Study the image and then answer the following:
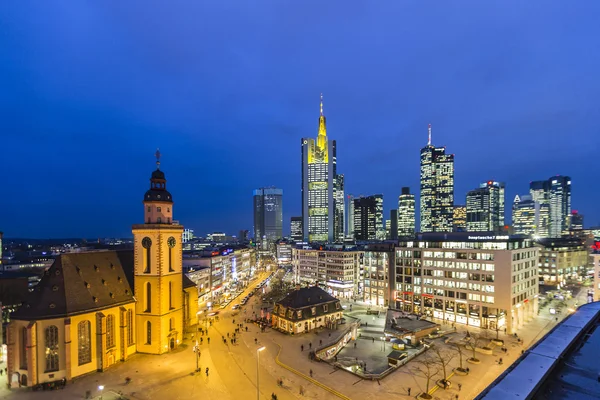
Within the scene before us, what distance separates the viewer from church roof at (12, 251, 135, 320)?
4116 cm

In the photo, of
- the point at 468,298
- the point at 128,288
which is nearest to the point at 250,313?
the point at 128,288

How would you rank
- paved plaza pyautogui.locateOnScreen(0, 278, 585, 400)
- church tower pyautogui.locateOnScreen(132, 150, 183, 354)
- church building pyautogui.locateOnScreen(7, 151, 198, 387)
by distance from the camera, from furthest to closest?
church tower pyautogui.locateOnScreen(132, 150, 183, 354)
church building pyautogui.locateOnScreen(7, 151, 198, 387)
paved plaza pyautogui.locateOnScreen(0, 278, 585, 400)

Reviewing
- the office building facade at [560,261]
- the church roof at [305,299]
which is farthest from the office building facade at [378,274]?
the office building facade at [560,261]

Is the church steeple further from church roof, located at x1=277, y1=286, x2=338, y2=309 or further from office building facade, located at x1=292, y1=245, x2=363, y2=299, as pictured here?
office building facade, located at x1=292, y1=245, x2=363, y2=299

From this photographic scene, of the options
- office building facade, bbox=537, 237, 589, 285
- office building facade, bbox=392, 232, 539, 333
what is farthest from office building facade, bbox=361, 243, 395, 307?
office building facade, bbox=537, 237, 589, 285

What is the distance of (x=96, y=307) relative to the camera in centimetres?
4428

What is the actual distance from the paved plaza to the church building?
228cm

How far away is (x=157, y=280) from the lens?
50125mm

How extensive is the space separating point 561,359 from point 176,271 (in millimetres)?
50655

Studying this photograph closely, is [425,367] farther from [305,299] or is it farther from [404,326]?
[305,299]

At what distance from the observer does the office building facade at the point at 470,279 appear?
65500 millimetres

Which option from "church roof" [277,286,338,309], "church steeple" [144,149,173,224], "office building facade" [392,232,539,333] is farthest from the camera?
"office building facade" [392,232,539,333]

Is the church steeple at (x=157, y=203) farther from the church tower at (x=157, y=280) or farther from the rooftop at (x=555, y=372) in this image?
the rooftop at (x=555, y=372)

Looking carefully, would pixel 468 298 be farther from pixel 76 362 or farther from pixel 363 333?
pixel 76 362
